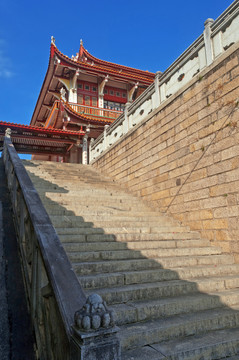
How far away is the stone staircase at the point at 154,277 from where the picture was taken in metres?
2.70

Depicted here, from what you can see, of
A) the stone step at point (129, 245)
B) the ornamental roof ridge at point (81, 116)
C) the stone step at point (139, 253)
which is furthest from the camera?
Answer: the ornamental roof ridge at point (81, 116)

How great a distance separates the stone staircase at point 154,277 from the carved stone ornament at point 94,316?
90 centimetres

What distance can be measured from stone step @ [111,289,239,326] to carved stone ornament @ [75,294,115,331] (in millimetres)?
1212

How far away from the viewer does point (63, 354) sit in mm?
1985

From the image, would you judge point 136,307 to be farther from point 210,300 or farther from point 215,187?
point 215,187

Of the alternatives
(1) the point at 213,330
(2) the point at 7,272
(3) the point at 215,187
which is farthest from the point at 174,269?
(2) the point at 7,272

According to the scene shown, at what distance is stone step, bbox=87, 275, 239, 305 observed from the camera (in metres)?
3.23

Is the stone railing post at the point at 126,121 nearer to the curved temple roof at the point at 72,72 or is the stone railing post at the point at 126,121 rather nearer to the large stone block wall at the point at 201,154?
the large stone block wall at the point at 201,154

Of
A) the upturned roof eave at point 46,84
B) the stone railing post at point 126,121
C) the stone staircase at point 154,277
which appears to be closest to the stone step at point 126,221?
the stone staircase at point 154,277

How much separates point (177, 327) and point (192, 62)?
573 cm

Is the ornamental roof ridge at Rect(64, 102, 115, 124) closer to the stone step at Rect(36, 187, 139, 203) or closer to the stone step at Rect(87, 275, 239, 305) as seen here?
the stone step at Rect(36, 187, 139, 203)

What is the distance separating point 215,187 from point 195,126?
1.57 m

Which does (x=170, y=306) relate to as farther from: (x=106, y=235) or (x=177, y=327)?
(x=106, y=235)

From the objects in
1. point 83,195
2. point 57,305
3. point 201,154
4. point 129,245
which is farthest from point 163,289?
point 83,195
